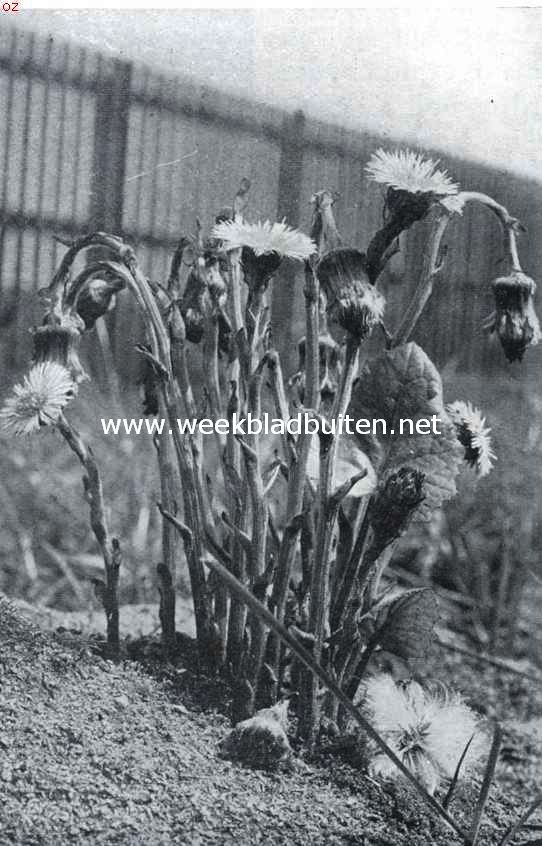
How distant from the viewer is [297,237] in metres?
0.60

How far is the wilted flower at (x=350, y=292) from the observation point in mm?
578

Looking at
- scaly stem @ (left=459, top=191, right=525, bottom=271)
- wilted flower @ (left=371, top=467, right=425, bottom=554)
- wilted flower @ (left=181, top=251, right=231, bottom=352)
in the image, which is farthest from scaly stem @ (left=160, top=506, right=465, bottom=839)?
scaly stem @ (left=459, top=191, right=525, bottom=271)

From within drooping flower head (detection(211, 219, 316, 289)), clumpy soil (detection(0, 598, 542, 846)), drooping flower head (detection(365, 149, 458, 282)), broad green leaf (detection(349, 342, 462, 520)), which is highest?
drooping flower head (detection(365, 149, 458, 282))

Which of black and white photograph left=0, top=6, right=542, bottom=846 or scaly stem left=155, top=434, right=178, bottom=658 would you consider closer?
black and white photograph left=0, top=6, right=542, bottom=846

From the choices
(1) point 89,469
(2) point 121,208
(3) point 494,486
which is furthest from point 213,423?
(3) point 494,486

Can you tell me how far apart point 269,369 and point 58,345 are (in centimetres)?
15

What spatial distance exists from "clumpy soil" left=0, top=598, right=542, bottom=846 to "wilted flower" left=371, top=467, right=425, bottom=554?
158 millimetres

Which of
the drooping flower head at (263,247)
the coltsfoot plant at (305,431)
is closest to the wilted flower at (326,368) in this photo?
the coltsfoot plant at (305,431)

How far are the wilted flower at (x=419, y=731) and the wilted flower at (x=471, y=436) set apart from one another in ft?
0.54

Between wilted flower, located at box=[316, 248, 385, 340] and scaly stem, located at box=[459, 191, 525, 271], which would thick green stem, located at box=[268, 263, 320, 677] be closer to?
wilted flower, located at box=[316, 248, 385, 340]

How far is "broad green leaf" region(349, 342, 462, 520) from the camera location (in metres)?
0.65

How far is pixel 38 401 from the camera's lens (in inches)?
25.2

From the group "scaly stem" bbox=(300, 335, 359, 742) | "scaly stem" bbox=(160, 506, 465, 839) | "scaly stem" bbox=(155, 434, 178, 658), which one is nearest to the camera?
"scaly stem" bbox=(160, 506, 465, 839)

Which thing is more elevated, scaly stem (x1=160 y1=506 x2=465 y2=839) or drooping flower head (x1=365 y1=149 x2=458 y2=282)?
drooping flower head (x1=365 y1=149 x2=458 y2=282)
